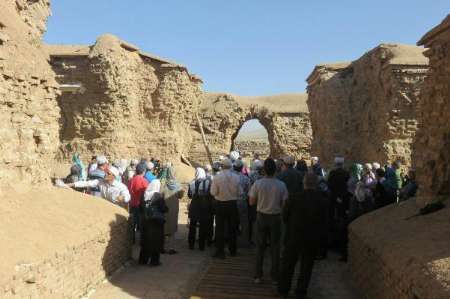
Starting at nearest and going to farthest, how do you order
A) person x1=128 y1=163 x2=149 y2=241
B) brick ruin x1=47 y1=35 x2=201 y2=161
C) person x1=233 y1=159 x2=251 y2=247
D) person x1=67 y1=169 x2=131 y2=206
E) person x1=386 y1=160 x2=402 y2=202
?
person x1=67 y1=169 x2=131 y2=206
person x1=128 y1=163 x2=149 y2=241
person x1=386 y1=160 x2=402 y2=202
person x1=233 y1=159 x2=251 y2=247
brick ruin x1=47 y1=35 x2=201 y2=161

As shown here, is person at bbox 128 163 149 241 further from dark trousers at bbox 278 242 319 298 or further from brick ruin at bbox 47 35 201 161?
brick ruin at bbox 47 35 201 161

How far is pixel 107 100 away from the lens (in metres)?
20.2

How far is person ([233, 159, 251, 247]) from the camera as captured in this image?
31.3ft

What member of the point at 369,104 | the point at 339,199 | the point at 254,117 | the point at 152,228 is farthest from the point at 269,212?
the point at 254,117

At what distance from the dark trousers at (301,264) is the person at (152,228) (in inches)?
110

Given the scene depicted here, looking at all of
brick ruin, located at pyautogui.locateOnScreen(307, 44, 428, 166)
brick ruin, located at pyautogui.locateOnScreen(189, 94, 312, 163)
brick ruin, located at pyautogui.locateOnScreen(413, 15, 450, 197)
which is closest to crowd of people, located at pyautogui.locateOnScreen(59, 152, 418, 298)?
brick ruin, located at pyautogui.locateOnScreen(413, 15, 450, 197)

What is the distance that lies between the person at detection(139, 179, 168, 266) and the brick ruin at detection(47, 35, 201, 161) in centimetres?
1204

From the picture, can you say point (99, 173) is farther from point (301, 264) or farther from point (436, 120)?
point (436, 120)

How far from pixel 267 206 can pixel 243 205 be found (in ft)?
9.64

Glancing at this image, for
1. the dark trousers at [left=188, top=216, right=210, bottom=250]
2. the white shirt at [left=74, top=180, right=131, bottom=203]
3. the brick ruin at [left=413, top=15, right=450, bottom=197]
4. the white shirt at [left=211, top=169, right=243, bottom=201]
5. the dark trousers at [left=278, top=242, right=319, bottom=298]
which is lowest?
the dark trousers at [left=188, top=216, right=210, bottom=250]

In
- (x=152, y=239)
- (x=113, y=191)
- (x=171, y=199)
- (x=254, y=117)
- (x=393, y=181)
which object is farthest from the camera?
(x=254, y=117)

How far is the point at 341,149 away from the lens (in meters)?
20.2

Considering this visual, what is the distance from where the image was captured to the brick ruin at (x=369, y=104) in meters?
16.8

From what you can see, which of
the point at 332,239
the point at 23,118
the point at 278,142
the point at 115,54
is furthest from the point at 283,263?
the point at 278,142
